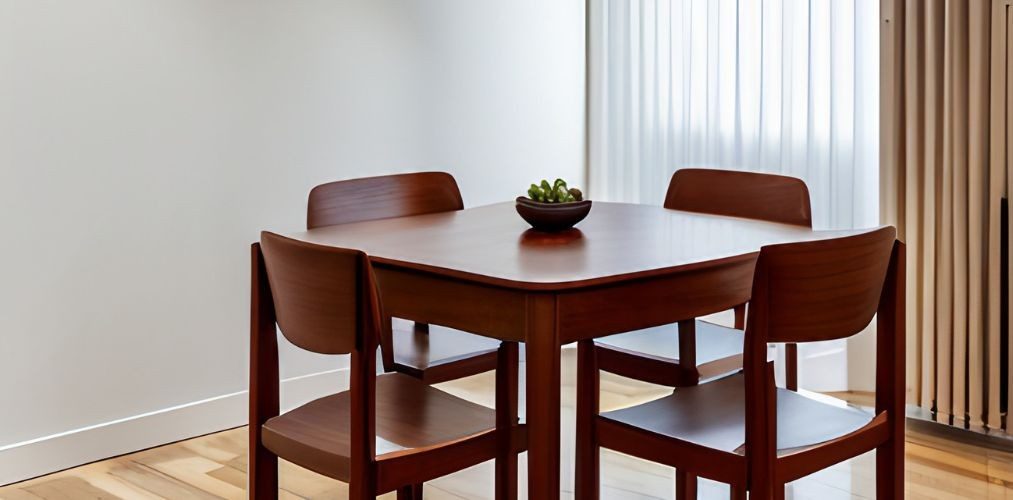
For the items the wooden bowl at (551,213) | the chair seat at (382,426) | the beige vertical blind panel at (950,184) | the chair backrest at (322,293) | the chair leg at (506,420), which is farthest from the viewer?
the beige vertical blind panel at (950,184)

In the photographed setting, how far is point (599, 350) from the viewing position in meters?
2.78

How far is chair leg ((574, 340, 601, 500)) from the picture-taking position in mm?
2271

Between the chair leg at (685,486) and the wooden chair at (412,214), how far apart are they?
1.74 feet

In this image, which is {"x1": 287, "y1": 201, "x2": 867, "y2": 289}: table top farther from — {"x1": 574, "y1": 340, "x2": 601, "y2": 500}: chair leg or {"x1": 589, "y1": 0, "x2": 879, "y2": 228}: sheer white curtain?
{"x1": 589, "y1": 0, "x2": 879, "y2": 228}: sheer white curtain

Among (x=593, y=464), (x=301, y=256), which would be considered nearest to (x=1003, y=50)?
(x=593, y=464)

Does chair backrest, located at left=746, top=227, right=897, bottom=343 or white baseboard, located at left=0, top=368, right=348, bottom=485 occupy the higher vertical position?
chair backrest, located at left=746, top=227, right=897, bottom=343

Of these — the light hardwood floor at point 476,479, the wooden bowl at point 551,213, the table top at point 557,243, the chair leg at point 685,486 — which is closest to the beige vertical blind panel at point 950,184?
the light hardwood floor at point 476,479

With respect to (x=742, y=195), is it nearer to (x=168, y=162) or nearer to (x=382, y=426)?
(x=382, y=426)

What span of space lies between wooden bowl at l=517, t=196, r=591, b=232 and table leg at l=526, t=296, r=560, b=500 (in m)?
0.62

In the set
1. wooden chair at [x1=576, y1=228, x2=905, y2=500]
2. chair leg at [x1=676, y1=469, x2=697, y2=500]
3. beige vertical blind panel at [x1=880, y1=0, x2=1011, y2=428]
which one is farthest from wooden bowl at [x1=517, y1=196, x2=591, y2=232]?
beige vertical blind panel at [x1=880, y1=0, x2=1011, y2=428]

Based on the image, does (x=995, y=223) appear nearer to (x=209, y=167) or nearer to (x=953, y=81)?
(x=953, y=81)

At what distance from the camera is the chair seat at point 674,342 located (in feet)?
8.86

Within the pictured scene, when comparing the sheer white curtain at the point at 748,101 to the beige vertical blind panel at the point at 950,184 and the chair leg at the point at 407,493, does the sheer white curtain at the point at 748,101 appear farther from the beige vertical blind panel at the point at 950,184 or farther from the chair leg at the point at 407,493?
the chair leg at the point at 407,493

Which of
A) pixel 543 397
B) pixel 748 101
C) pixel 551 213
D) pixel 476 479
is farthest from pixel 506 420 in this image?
pixel 748 101
